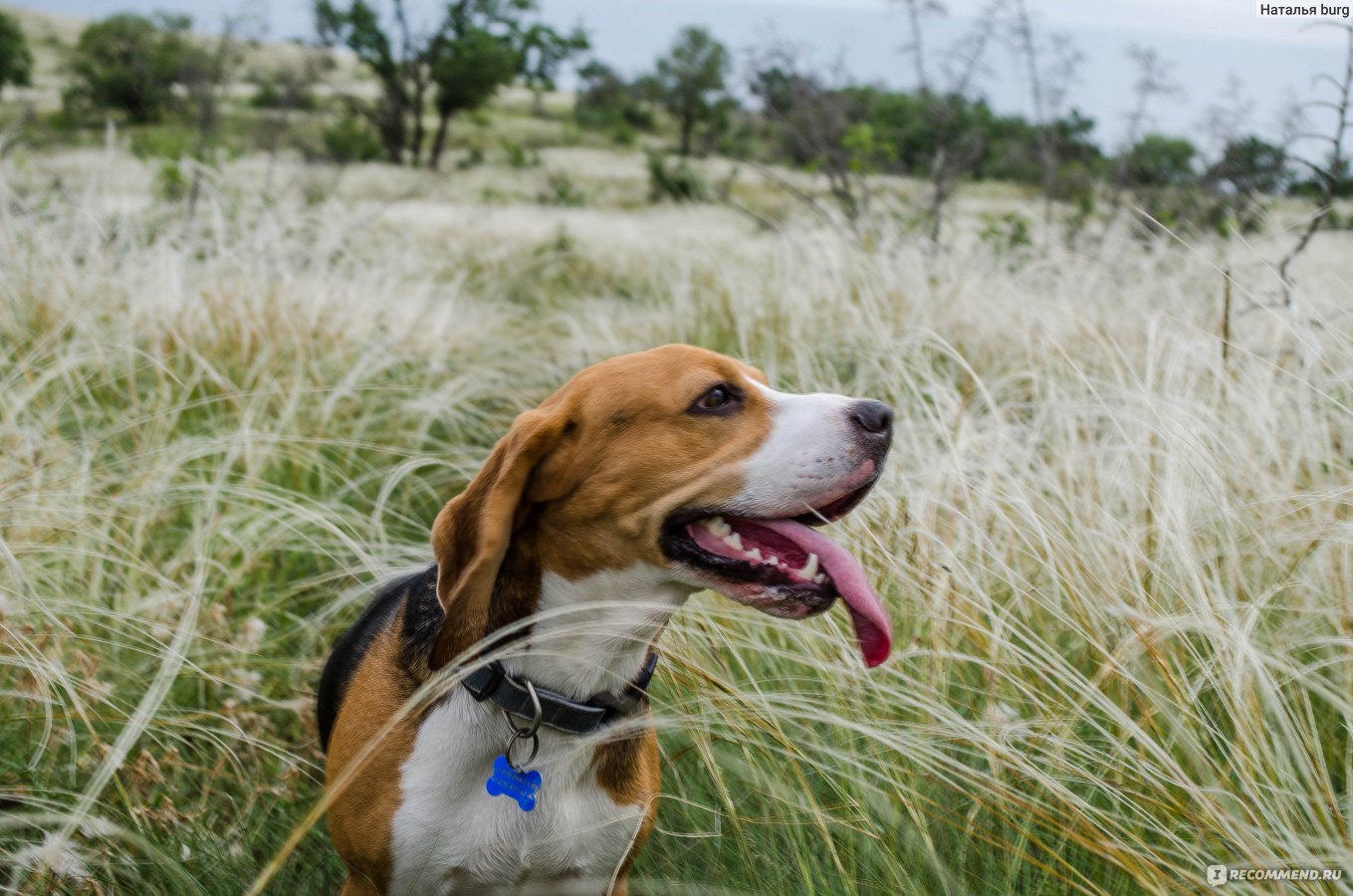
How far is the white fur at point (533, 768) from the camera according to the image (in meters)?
2.41

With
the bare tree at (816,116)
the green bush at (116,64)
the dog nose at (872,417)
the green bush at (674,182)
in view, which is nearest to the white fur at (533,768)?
the dog nose at (872,417)

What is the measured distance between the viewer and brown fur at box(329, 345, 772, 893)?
91.4 inches

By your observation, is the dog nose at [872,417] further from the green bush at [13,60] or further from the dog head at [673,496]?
the green bush at [13,60]

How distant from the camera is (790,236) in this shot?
7.32 m

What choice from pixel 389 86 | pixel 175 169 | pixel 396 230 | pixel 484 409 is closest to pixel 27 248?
pixel 484 409

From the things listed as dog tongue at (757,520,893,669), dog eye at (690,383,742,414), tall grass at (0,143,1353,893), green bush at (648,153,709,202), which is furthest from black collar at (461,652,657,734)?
green bush at (648,153,709,202)

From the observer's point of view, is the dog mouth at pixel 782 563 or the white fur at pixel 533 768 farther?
the white fur at pixel 533 768

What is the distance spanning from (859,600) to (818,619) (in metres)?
0.84

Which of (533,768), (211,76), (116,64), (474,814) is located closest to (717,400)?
(533,768)

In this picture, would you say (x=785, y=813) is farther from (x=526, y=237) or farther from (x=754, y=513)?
(x=526, y=237)

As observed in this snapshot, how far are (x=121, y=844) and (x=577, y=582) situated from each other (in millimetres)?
1338

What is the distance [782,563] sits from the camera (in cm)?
236

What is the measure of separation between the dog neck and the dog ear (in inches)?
5.7

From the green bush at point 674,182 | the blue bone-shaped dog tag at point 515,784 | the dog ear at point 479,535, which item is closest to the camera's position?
the dog ear at point 479,535
